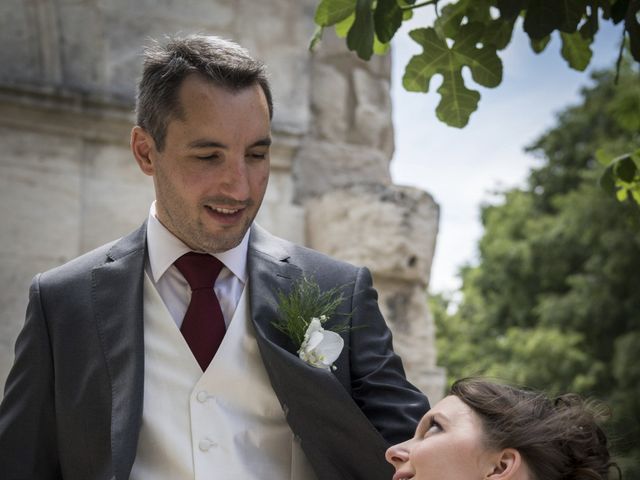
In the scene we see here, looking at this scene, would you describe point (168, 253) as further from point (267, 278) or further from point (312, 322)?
point (312, 322)

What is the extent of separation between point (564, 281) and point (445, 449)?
55.8 feet

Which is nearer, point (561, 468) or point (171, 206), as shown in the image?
point (561, 468)

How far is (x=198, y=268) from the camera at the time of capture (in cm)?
286

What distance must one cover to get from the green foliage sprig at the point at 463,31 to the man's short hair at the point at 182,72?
20cm

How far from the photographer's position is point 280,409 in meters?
2.75

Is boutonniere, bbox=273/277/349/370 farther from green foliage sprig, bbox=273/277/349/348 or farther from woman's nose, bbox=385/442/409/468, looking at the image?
woman's nose, bbox=385/442/409/468

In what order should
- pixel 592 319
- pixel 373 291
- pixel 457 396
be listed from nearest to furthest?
pixel 457 396
pixel 373 291
pixel 592 319

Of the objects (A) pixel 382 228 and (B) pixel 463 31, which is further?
(A) pixel 382 228

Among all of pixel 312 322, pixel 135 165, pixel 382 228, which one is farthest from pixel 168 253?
pixel 382 228

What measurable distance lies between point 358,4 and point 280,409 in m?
1.01

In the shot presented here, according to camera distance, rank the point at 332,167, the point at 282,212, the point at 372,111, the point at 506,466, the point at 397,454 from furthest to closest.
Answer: the point at 372,111 → the point at 332,167 → the point at 282,212 → the point at 397,454 → the point at 506,466

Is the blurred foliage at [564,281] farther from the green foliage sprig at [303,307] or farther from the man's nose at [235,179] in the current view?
the man's nose at [235,179]

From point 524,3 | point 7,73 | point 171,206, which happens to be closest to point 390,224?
point 7,73

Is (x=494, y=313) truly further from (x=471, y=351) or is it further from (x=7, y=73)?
(x=7, y=73)
